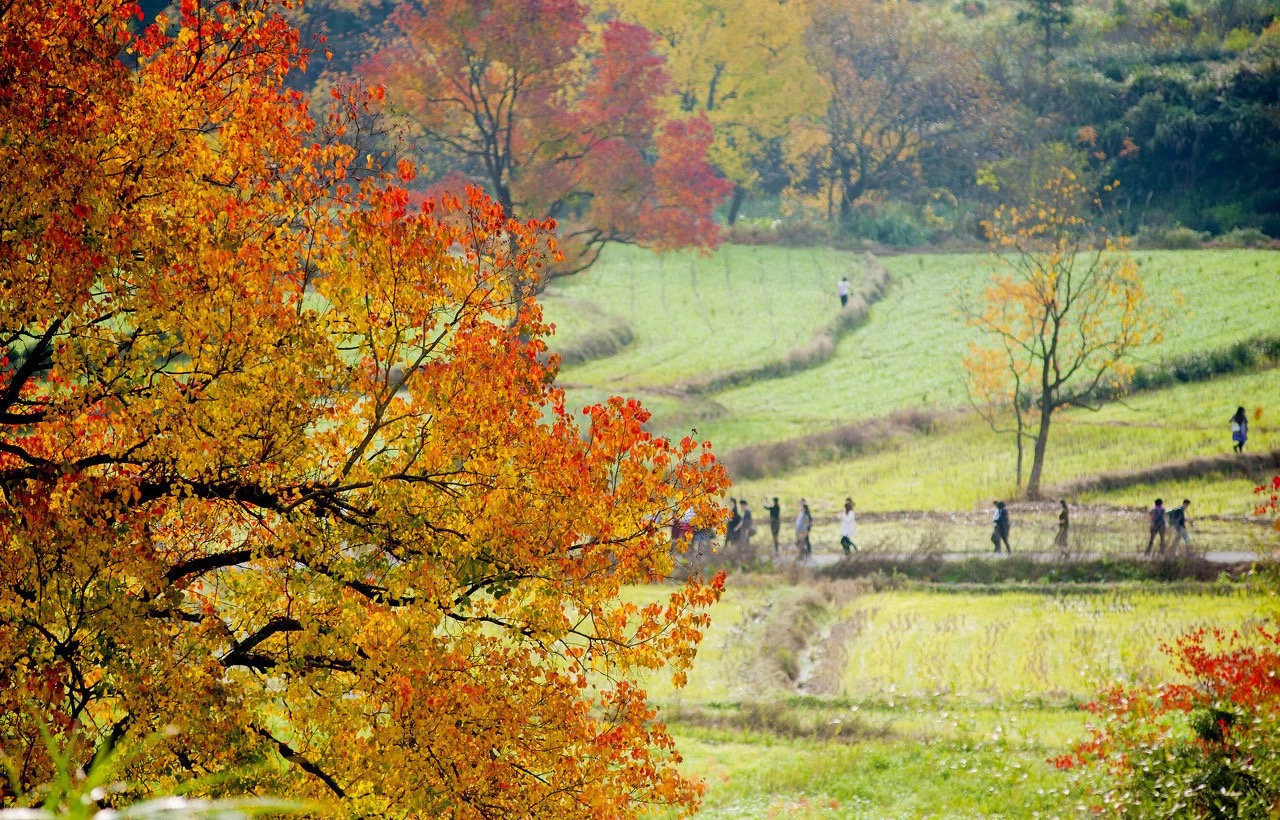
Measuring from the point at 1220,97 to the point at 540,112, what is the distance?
46.7m

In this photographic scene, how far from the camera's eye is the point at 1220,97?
73.2 m

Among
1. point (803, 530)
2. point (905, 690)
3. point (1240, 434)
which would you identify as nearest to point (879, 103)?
point (1240, 434)

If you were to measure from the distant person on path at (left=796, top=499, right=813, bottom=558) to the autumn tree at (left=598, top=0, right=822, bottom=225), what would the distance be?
47921mm

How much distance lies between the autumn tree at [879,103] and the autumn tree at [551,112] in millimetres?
33924


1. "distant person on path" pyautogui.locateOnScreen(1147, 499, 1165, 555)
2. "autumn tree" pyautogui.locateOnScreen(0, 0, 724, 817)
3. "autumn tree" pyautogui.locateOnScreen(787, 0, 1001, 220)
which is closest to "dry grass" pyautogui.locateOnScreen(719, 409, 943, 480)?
"distant person on path" pyautogui.locateOnScreen(1147, 499, 1165, 555)

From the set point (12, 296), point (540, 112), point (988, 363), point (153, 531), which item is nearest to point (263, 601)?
point (153, 531)

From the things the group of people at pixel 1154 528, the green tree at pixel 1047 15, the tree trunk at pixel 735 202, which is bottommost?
the group of people at pixel 1154 528

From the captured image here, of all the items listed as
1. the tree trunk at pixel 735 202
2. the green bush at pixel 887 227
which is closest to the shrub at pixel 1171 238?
the green bush at pixel 887 227

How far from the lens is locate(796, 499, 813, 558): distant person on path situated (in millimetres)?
34844

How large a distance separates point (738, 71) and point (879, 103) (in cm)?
919

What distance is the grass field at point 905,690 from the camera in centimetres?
2075

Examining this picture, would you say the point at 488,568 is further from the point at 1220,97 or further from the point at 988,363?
the point at 1220,97

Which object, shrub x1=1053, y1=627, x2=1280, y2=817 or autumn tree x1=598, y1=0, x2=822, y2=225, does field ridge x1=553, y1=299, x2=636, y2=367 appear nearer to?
autumn tree x1=598, y1=0, x2=822, y2=225

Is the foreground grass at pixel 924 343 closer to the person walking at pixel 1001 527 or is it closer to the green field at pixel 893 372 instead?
the green field at pixel 893 372
